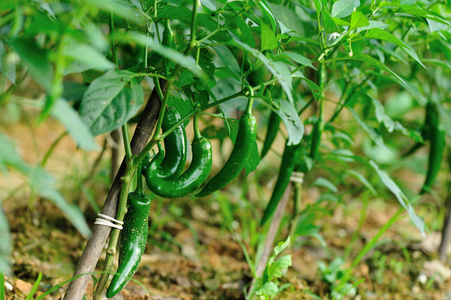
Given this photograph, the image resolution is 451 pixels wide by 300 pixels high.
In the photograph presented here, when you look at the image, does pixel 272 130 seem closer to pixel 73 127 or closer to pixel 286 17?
pixel 286 17

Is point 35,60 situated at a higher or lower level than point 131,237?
higher

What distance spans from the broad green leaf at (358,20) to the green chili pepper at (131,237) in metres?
0.50

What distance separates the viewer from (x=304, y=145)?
51.2 inches

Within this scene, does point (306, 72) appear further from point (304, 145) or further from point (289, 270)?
point (289, 270)

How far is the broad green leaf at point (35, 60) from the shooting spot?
478mm

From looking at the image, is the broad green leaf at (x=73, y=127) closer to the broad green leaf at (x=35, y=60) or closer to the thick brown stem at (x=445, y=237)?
the broad green leaf at (x=35, y=60)

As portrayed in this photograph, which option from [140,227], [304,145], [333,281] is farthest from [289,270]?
[140,227]

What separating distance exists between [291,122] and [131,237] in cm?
40

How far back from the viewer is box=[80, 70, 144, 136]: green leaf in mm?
659

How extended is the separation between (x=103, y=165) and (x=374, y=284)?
1376 mm

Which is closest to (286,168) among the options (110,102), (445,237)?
(110,102)

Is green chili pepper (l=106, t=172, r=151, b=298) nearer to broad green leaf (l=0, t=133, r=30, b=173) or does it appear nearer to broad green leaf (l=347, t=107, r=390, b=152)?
broad green leaf (l=0, t=133, r=30, b=173)

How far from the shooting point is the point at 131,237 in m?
0.89

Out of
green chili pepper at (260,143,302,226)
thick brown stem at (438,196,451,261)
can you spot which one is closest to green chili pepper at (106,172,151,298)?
green chili pepper at (260,143,302,226)
